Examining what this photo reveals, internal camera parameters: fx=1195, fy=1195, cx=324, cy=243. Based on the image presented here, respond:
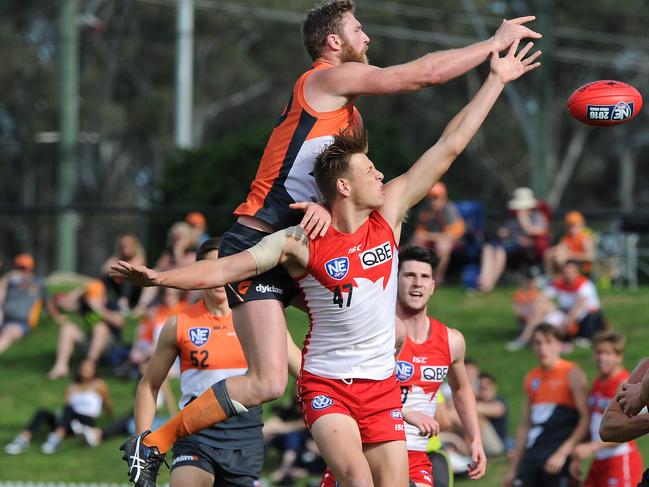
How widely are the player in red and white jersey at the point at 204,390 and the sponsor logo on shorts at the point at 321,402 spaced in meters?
1.36

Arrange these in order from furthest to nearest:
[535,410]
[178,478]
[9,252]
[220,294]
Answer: [9,252] → [535,410] → [220,294] → [178,478]

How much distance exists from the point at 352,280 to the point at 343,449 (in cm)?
81

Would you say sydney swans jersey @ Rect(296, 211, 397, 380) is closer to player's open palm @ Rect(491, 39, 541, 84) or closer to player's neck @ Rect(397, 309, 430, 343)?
player's open palm @ Rect(491, 39, 541, 84)

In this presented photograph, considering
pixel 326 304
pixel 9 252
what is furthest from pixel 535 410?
pixel 9 252

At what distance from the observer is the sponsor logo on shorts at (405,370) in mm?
6941

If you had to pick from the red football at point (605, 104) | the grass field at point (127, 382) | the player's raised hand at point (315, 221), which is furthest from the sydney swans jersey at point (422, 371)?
the grass field at point (127, 382)

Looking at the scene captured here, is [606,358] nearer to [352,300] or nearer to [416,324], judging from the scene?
[416,324]

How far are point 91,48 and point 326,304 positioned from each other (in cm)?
3823

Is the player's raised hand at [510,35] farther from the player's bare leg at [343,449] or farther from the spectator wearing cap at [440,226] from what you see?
the spectator wearing cap at [440,226]

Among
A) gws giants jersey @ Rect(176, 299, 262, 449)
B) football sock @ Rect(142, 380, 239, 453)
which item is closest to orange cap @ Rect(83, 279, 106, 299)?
gws giants jersey @ Rect(176, 299, 262, 449)

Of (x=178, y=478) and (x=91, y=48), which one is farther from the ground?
(x=91, y=48)

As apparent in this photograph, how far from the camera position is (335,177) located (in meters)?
5.80

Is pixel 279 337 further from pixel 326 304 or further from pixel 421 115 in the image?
pixel 421 115

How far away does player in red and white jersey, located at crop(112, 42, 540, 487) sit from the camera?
5773 mm
